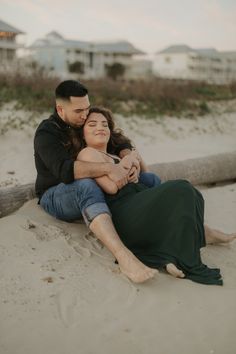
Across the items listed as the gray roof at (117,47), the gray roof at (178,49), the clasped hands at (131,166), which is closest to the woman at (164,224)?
the clasped hands at (131,166)

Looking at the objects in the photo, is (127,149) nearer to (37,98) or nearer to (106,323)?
(106,323)

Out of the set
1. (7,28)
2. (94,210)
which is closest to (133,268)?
(94,210)

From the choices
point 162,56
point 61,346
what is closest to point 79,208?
point 61,346

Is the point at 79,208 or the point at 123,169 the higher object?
the point at 123,169

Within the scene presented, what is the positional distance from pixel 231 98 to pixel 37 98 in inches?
369

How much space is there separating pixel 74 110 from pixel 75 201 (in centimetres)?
84

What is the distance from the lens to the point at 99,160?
390 cm

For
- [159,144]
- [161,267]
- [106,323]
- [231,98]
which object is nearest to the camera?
Answer: [106,323]

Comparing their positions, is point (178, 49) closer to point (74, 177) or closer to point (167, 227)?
point (74, 177)

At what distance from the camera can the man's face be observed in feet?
13.4

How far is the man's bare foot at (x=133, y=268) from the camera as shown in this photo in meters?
3.19

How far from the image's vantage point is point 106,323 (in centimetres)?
280

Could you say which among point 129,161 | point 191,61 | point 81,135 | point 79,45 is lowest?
point 129,161

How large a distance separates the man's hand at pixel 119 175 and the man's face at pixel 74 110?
588mm
